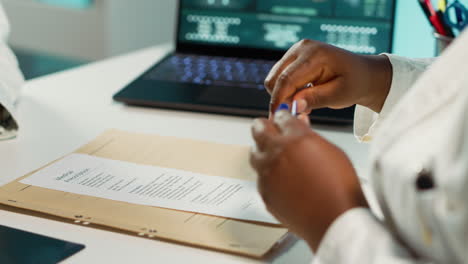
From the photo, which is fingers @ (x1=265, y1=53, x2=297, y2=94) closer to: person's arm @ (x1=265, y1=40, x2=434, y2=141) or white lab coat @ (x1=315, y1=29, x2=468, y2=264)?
person's arm @ (x1=265, y1=40, x2=434, y2=141)

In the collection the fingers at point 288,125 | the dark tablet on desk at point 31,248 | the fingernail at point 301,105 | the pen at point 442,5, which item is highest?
the pen at point 442,5

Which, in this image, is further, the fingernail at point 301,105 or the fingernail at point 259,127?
the fingernail at point 301,105

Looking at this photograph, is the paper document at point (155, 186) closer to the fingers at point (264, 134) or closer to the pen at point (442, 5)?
the fingers at point (264, 134)

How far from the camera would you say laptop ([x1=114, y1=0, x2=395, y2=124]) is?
86cm

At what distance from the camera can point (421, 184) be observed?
1.17 feet

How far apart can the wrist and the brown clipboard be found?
0.51ft

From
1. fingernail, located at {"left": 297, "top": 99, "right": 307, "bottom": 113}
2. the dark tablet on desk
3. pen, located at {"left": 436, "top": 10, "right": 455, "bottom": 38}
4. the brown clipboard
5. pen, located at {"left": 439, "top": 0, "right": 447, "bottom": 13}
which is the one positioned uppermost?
pen, located at {"left": 439, "top": 0, "right": 447, "bottom": 13}

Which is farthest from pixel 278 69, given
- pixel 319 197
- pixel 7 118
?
pixel 7 118

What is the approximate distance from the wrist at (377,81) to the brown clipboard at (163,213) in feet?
0.51

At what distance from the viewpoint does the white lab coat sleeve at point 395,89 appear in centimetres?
68

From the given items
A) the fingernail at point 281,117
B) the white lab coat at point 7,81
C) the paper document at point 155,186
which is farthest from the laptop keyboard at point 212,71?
the fingernail at point 281,117

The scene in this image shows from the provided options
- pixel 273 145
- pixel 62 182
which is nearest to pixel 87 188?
pixel 62 182

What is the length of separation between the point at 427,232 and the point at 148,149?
407 millimetres

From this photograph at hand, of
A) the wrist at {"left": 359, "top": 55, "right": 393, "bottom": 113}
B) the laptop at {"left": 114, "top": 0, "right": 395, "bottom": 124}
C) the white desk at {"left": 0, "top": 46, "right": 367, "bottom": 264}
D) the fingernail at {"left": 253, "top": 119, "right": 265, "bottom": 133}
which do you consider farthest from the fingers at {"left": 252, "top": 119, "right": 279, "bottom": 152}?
the laptop at {"left": 114, "top": 0, "right": 395, "bottom": 124}
